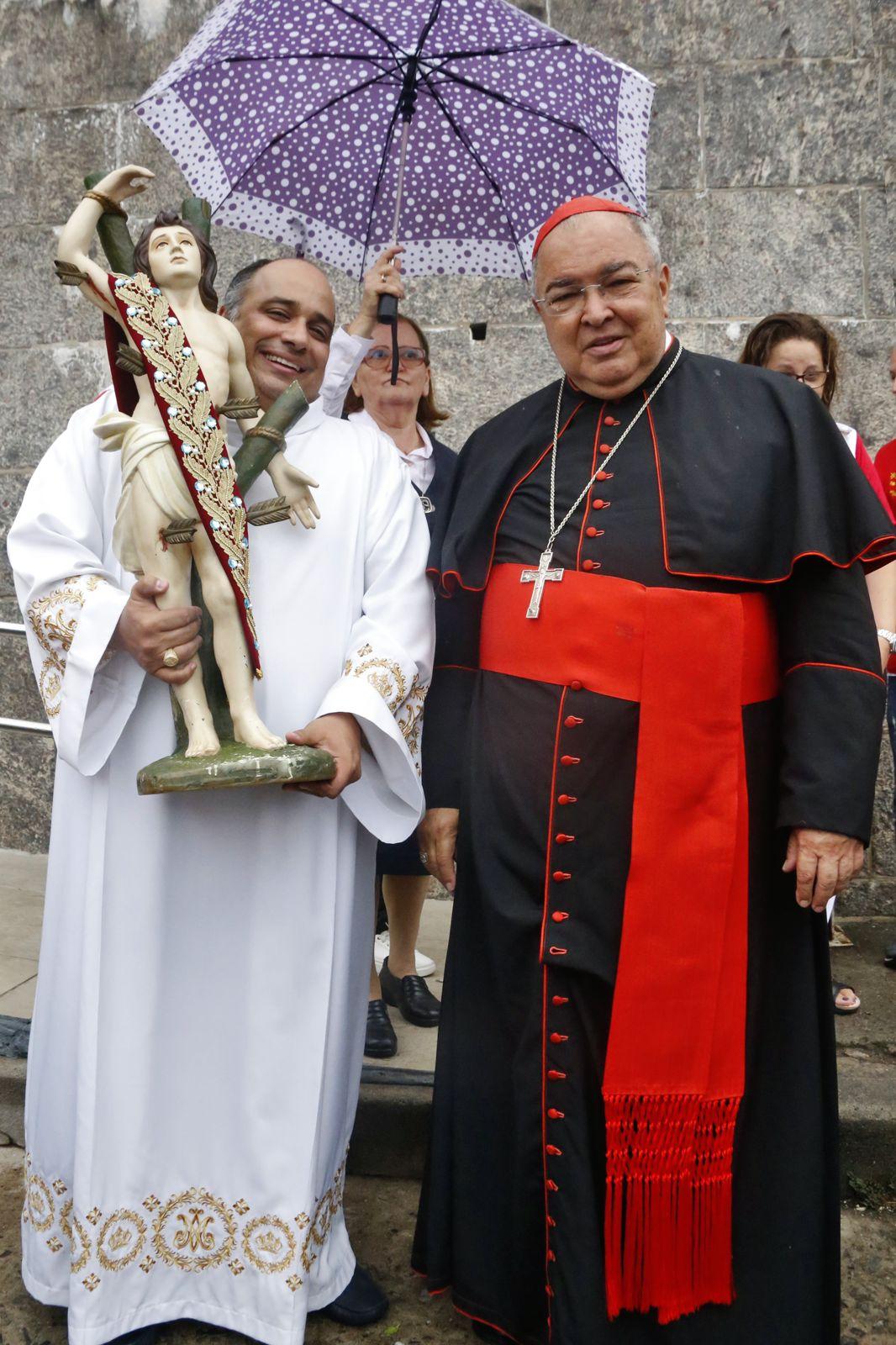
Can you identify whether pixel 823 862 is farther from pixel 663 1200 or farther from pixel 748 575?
pixel 663 1200

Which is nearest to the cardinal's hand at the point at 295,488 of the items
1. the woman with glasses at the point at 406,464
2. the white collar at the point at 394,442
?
the woman with glasses at the point at 406,464

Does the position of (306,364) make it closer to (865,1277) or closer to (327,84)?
(327,84)

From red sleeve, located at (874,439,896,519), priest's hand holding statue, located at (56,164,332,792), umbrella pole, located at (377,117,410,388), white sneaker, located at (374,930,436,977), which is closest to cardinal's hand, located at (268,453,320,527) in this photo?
priest's hand holding statue, located at (56,164,332,792)

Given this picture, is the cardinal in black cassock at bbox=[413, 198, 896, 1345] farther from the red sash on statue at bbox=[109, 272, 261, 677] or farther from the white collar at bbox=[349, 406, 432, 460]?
the white collar at bbox=[349, 406, 432, 460]

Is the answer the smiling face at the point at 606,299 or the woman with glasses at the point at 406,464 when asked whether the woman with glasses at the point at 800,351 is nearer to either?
the woman with glasses at the point at 406,464

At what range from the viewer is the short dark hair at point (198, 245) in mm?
2258

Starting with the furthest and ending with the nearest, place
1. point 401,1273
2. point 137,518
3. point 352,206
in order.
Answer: point 352,206 < point 401,1273 < point 137,518

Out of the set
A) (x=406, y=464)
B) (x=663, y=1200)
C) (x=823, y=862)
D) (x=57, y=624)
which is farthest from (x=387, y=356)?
(x=663, y=1200)

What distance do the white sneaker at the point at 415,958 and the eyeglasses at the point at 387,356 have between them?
189cm

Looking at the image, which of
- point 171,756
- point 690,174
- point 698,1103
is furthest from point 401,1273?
point 690,174

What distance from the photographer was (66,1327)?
2.50 metres

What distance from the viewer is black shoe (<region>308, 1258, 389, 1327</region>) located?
8.30 feet

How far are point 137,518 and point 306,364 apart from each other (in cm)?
61

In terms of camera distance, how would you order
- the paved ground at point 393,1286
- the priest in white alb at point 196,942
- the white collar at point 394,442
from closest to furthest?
the priest in white alb at point 196,942 → the paved ground at point 393,1286 → the white collar at point 394,442
